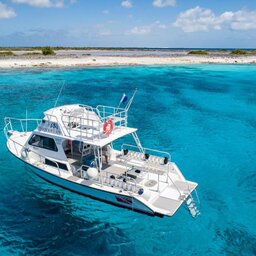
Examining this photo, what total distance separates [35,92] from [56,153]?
101ft

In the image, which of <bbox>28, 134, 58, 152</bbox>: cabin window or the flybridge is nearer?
the flybridge

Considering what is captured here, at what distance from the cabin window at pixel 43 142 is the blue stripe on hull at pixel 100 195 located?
133 cm

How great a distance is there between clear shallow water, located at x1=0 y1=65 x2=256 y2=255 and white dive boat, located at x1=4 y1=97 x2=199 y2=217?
1200 millimetres

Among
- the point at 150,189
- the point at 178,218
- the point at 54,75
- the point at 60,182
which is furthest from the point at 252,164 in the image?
the point at 54,75

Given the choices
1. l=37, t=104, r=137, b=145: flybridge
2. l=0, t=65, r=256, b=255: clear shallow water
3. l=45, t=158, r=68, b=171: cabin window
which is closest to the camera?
l=0, t=65, r=256, b=255: clear shallow water

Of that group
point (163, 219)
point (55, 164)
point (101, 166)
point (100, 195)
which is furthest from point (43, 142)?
point (163, 219)

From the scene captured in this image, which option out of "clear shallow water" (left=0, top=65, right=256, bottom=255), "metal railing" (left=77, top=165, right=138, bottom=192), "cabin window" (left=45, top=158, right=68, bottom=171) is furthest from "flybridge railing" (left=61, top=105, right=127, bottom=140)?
"clear shallow water" (left=0, top=65, right=256, bottom=255)

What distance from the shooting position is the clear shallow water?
12734 mm

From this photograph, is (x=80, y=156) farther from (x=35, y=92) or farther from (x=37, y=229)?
(x=35, y=92)

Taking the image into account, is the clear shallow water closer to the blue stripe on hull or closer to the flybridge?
the blue stripe on hull

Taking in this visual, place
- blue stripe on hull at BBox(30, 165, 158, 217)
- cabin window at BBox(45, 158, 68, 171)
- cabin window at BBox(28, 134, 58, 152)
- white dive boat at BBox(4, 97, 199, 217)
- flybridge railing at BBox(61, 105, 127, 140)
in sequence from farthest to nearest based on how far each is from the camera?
1. cabin window at BBox(28, 134, 58, 152)
2. cabin window at BBox(45, 158, 68, 171)
3. flybridge railing at BBox(61, 105, 127, 140)
4. white dive boat at BBox(4, 97, 199, 217)
5. blue stripe on hull at BBox(30, 165, 158, 217)

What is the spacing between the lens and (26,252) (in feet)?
40.0

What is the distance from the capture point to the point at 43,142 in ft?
54.4

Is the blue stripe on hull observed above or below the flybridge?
below
